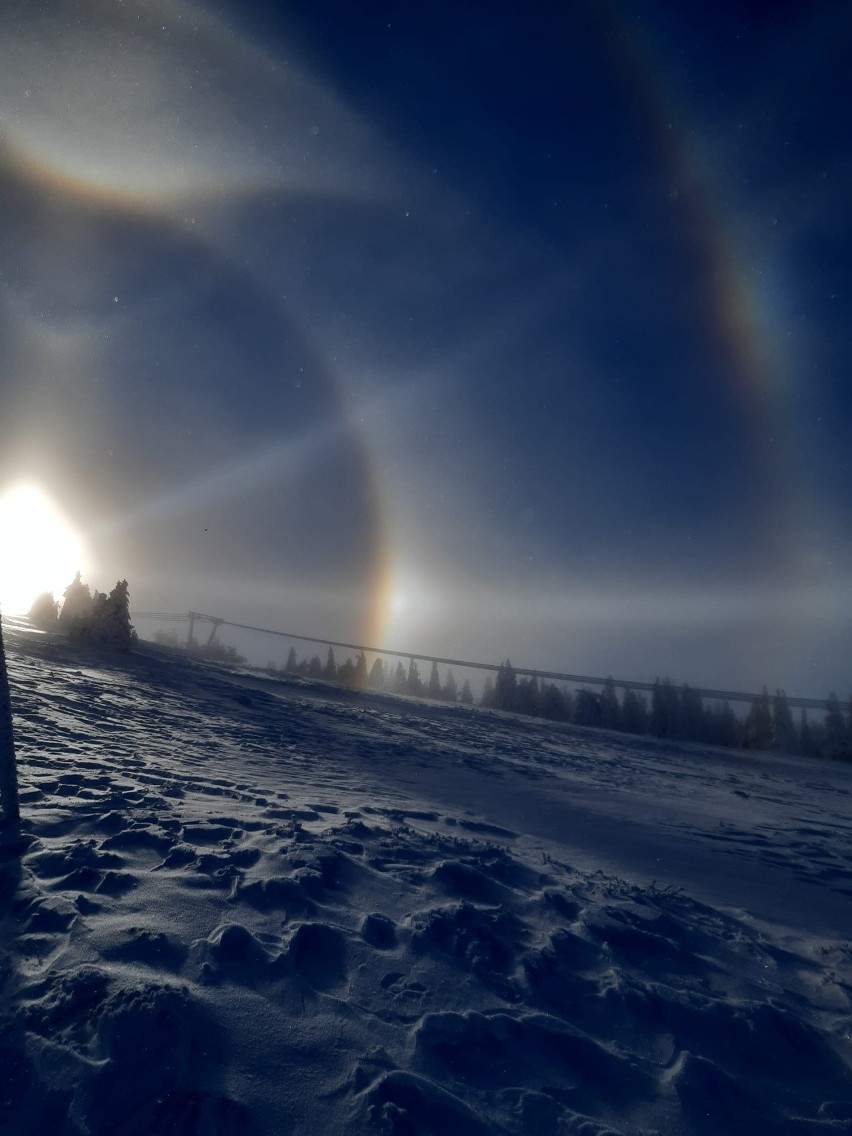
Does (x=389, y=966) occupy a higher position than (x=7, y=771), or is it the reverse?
(x=7, y=771)

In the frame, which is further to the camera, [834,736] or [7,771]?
[834,736]

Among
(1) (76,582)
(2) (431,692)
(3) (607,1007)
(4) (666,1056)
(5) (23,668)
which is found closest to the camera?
(4) (666,1056)

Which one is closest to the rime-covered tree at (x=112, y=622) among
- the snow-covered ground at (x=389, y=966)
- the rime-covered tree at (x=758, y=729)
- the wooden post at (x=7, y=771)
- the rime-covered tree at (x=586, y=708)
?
the snow-covered ground at (x=389, y=966)

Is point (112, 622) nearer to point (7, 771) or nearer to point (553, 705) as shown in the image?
point (7, 771)

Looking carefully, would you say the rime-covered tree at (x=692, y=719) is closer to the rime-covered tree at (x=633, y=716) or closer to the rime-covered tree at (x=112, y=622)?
the rime-covered tree at (x=633, y=716)

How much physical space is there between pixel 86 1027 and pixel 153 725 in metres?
10.7

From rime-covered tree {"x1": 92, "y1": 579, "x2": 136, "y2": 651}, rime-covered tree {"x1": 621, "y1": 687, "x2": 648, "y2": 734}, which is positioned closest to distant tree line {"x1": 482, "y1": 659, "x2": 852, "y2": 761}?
rime-covered tree {"x1": 621, "y1": 687, "x2": 648, "y2": 734}

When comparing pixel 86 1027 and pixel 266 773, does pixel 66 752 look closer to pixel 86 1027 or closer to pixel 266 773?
pixel 266 773

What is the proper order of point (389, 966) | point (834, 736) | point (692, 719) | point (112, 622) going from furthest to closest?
point (692, 719)
point (834, 736)
point (112, 622)
point (389, 966)

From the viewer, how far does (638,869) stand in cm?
738

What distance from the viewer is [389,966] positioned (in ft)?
14.2

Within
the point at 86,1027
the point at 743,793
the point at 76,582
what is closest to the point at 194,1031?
the point at 86,1027

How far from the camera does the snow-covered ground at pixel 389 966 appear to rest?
3.02m

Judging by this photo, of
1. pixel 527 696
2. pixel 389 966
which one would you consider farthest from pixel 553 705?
pixel 389 966
